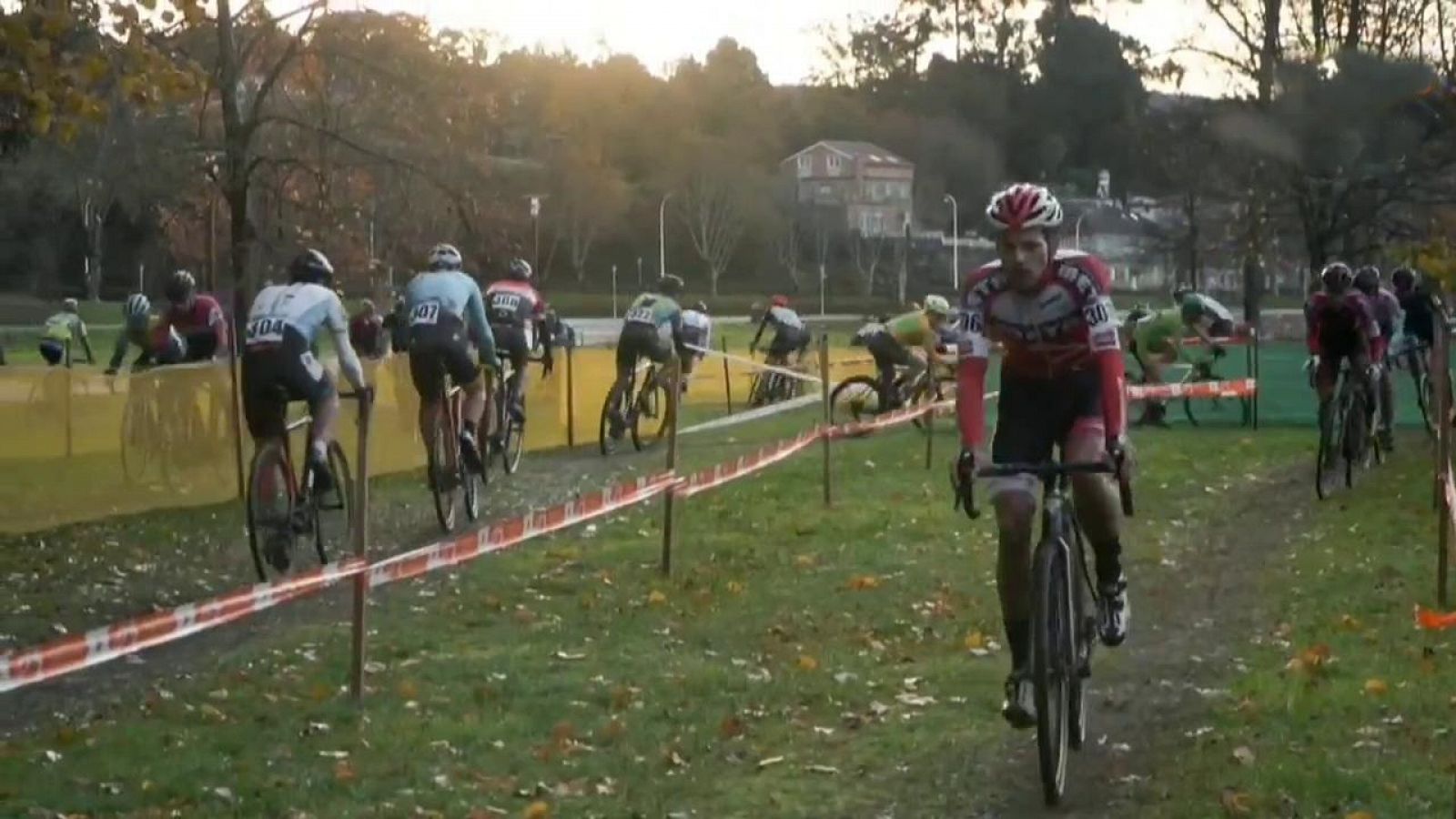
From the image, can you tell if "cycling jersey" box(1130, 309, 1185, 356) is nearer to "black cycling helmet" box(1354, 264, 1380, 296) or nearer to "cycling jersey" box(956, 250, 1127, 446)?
"black cycling helmet" box(1354, 264, 1380, 296)

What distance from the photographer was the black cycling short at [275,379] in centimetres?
1330

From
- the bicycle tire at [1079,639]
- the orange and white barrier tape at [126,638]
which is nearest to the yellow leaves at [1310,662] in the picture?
the bicycle tire at [1079,639]

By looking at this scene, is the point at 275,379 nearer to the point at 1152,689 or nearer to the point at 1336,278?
the point at 1152,689

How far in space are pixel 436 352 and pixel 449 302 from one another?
1.24 ft

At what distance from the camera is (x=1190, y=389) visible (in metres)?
25.5

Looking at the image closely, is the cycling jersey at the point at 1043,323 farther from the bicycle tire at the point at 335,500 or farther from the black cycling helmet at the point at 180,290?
the black cycling helmet at the point at 180,290

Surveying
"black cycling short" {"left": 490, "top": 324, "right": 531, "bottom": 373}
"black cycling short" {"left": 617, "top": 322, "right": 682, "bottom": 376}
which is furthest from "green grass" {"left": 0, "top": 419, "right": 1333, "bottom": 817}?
"black cycling short" {"left": 617, "top": 322, "right": 682, "bottom": 376}

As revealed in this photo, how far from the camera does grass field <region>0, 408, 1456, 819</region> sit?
7.69 metres

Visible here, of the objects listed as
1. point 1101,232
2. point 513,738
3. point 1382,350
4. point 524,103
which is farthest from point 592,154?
point 513,738

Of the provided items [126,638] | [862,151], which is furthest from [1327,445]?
[862,151]

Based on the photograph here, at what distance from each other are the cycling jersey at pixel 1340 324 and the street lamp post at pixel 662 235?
39.4m

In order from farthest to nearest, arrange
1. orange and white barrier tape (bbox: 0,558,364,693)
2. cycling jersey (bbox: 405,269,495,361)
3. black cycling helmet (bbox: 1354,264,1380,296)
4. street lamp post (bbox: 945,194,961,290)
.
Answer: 1. street lamp post (bbox: 945,194,961,290)
2. black cycling helmet (bbox: 1354,264,1380,296)
3. cycling jersey (bbox: 405,269,495,361)
4. orange and white barrier tape (bbox: 0,558,364,693)

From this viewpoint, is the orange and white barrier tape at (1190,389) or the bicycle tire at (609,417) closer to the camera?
the bicycle tire at (609,417)

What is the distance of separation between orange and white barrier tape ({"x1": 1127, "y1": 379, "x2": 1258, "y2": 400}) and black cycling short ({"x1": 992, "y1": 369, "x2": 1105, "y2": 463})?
1710 centimetres
